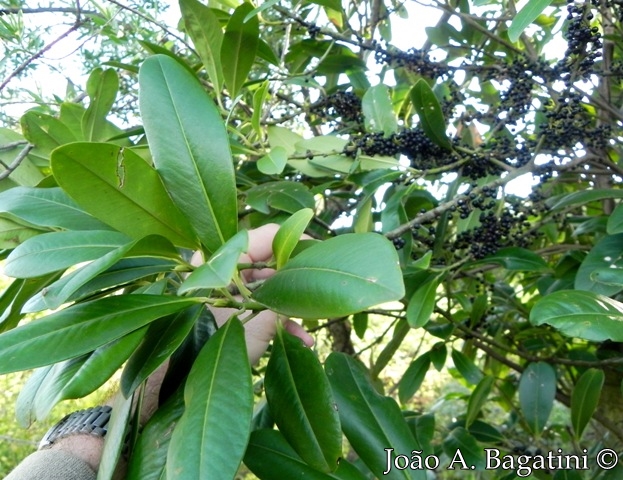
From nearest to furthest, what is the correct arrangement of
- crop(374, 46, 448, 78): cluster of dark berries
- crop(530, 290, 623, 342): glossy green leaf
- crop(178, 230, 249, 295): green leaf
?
crop(178, 230, 249, 295): green leaf → crop(530, 290, 623, 342): glossy green leaf → crop(374, 46, 448, 78): cluster of dark berries

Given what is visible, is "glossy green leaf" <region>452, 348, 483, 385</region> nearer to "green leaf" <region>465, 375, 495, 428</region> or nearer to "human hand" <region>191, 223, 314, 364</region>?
"green leaf" <region>465, 375, 495, 428</region>

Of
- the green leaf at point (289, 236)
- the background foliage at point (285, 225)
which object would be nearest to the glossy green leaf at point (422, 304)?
the background foliage at point (285, 225)

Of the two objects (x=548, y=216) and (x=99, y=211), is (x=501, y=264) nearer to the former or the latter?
(x=548, y=216)

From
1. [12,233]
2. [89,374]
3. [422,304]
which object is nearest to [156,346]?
[89,374]

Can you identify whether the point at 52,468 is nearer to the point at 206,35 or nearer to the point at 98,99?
the point at 98,99

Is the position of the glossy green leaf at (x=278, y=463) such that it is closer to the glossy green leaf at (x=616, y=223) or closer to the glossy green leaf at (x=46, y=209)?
the glossy green leaf at (x=46, y=209)

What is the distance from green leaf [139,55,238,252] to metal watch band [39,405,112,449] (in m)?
0.34

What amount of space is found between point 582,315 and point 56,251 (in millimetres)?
608

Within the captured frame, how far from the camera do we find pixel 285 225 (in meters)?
0.67

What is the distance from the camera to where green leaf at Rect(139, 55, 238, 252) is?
25.9 inches

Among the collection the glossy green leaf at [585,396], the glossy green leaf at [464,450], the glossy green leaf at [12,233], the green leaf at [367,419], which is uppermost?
the glossy green leaf at [12,233]

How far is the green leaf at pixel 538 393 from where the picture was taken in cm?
140

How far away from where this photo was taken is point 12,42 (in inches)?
43.0

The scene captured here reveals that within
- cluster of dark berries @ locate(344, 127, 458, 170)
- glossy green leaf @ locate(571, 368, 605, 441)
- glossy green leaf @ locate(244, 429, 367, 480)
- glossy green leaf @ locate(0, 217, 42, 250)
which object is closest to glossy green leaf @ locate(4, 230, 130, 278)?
glossy green leaf @ locate(0, 217, 42, 250)
